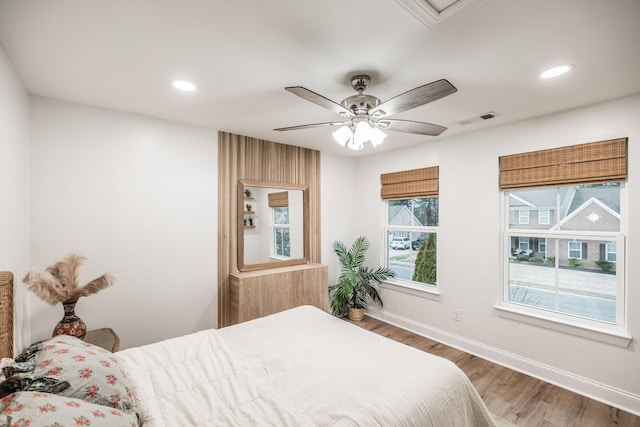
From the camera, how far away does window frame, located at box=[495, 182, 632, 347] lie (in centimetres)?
229

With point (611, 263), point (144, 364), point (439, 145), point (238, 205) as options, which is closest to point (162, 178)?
point (238, 205)

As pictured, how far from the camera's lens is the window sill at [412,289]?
349cm

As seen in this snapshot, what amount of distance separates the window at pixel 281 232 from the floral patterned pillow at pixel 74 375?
2.30 m

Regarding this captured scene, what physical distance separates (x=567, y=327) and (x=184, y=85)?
3.71 meters

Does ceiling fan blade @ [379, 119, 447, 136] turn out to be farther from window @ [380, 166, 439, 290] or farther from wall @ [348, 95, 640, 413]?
window @ [380, 166, 439, 290]

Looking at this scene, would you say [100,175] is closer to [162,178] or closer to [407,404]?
Result: [162,178]

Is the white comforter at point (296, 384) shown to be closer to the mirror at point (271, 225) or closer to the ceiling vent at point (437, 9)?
the mirror at point (271, 225)

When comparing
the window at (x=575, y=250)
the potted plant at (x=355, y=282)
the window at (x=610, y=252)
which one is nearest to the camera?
the window at (x=610, y=252)

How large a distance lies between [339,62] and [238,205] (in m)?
2.08

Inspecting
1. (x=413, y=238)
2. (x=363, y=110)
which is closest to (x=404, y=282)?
(x=413, y=238)

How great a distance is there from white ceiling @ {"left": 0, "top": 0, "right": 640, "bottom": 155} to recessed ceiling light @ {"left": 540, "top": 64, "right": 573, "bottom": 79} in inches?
1.9

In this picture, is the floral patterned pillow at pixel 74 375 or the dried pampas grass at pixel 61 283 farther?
the dried pampas grass at pixel 61 283

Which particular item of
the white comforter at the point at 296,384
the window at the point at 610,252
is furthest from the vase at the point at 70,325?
the window at the point at 610,252

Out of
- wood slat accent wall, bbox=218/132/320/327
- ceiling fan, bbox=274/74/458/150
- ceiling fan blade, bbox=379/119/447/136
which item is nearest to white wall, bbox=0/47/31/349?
wood slat accent wall, bbox=218/132/320/327
